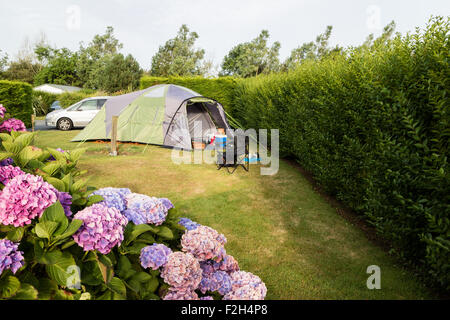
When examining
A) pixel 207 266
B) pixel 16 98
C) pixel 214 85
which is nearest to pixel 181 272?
pixel 207 266

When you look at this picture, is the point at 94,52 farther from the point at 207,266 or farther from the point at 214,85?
the point at 207,266

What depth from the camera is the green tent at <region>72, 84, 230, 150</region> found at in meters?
10.2

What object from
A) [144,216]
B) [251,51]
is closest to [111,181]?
[144,216]

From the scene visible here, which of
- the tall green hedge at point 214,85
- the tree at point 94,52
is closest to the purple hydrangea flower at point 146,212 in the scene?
the tall green hedge at point 214,85

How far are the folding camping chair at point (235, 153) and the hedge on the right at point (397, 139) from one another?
2438 millimetres

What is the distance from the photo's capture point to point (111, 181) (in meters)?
6.27

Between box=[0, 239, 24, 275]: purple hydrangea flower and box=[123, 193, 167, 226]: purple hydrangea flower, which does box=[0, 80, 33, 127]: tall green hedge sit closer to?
box=[123, 193, 167, 226]: purple hydrangea flower

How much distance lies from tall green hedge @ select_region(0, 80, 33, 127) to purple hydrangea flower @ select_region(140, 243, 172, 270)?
691 inches

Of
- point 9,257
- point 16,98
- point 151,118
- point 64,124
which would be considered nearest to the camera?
point 9,257

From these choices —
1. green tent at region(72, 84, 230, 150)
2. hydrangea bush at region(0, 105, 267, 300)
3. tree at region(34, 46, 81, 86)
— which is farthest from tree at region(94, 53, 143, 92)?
hydrangea bush at region(0, 105, 267, 300)

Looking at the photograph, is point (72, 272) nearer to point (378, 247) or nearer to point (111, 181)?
point (378, 247)

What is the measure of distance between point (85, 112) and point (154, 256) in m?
15.8

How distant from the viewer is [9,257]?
44.5 inches
